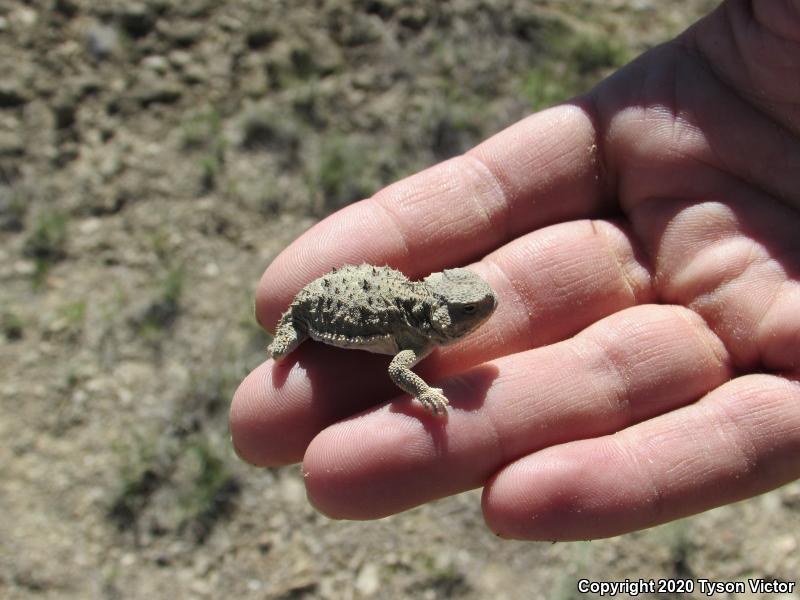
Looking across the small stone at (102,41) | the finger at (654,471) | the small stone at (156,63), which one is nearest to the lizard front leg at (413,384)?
the finger at (654,471)

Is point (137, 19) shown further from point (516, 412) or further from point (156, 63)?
point (516, 412)

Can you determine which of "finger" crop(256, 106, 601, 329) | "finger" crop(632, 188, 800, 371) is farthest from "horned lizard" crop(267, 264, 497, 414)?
"finger" crop(632, 188, 800, 371)

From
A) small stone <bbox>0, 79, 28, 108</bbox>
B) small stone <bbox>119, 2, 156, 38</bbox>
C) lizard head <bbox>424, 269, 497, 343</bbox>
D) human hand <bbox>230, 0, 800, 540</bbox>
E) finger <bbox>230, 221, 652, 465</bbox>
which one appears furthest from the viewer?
small stone <bbox>119, 2, 156, 38</bbox>

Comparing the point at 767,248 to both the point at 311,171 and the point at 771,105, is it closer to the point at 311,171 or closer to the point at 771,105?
the point at 771,105

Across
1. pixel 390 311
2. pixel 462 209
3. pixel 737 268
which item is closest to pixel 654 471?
pixel 737 268

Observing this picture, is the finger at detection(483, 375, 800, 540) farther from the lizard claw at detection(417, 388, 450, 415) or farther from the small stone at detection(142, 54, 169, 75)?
the small stone at detection(142, 54, 169, 75)

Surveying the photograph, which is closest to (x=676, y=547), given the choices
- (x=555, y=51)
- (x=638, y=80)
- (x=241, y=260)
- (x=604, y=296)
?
(x=604, y=296)
